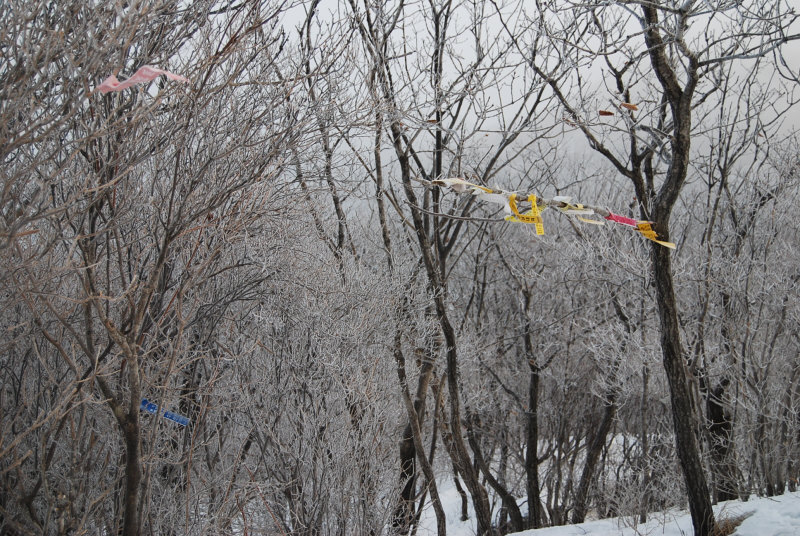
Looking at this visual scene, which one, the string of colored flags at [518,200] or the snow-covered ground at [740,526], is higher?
the string of colored flags at [518,200]

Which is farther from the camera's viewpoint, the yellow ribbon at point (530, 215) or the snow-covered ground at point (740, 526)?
the snow-covered ground at point (740, 526)

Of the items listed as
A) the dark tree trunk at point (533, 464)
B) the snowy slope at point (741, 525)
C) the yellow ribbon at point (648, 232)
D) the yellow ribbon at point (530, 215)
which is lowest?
the snowy slope at point (741, 525)

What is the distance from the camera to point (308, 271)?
8320mm

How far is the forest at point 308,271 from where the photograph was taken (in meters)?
4.02

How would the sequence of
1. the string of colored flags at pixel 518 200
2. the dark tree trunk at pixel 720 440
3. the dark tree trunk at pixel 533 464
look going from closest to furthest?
the string of colored flags at pixel 518 200 < the dark tree trunk at pixel 720 440 < the dark tree trunk at pixel 533 464

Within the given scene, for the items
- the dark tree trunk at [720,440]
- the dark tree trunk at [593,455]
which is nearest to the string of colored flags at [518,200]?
the dark tree trunk at [720,440]

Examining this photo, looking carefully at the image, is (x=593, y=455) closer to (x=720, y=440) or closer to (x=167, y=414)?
(x=720, y=440)

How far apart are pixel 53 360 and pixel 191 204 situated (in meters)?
4.05

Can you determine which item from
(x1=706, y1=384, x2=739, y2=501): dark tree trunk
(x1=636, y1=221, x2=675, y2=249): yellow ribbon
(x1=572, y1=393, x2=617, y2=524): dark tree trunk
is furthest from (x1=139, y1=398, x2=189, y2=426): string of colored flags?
(x1=572, y1=393, x2=617, y2=524): dark tree trunk

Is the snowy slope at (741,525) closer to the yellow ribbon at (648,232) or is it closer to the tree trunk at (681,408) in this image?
the tree trunk at (681,408)

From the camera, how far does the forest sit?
402cm

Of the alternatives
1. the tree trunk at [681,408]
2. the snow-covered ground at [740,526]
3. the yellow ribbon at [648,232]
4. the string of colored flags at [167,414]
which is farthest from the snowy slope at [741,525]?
the string of colored flags at [167,414]

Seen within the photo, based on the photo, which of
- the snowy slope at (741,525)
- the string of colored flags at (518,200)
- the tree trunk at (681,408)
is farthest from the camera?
the snowy slope at (741,525)

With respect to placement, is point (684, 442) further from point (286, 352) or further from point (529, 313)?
point (529, 313)
